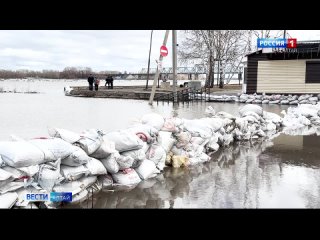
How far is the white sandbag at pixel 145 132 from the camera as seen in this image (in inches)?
198

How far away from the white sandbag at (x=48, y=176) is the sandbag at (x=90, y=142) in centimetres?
49

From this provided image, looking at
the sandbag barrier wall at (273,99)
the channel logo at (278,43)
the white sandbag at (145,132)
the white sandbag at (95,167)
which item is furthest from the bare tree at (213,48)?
the white sandbag at (95,167)

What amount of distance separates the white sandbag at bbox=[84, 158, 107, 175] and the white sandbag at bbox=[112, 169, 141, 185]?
24 centimetres

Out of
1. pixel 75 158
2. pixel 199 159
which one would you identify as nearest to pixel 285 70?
pixel 199 159

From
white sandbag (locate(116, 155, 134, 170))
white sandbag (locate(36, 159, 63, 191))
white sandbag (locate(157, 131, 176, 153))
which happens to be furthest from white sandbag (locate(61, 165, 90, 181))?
white sandbag (locate(157, 131, 176, 153))

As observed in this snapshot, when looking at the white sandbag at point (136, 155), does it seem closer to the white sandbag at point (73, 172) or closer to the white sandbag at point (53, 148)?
the white sandbag at point (73, 172)

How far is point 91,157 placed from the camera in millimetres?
4074

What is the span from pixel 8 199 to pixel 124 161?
1.49m

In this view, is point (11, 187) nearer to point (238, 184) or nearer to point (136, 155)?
point (136, 155)

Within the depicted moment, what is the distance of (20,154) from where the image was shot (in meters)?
3.31

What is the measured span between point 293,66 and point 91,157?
1696 centimetres
